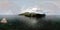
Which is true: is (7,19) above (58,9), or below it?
below

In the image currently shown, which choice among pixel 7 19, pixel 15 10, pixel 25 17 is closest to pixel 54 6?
pixel 25 17

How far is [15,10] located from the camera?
1123 mm

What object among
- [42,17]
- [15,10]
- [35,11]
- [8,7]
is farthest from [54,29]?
[8,7]

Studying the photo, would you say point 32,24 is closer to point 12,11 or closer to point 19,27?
point 19,27

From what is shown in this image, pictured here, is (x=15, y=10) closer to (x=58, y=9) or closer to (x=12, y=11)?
(x=12, y=11)

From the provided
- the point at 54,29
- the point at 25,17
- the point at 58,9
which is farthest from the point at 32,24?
the point at 58,9

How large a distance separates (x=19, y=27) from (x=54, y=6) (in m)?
0.54

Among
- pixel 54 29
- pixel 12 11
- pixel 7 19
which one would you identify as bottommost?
pixel 54 29

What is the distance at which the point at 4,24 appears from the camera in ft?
3.68

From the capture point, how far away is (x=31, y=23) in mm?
1135

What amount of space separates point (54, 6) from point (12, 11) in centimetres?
56

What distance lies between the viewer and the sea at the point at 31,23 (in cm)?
110

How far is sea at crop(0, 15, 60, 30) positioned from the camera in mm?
1102

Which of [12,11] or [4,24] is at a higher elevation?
[12,11]
